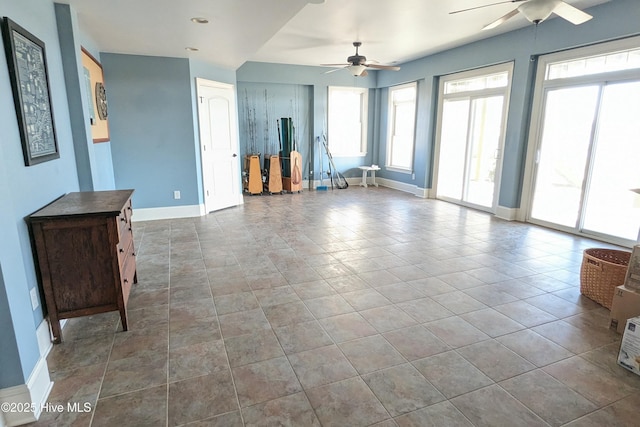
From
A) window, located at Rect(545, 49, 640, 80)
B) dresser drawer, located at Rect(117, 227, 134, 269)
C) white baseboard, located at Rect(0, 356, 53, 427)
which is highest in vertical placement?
window, located at Rect(545, 49, 640, 80)

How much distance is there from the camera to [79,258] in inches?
92.3

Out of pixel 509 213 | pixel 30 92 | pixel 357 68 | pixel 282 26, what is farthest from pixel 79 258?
pixel 509 213

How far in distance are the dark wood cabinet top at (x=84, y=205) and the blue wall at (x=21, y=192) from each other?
0.07 meters

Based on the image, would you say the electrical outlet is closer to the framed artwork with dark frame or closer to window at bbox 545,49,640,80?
the framed artwork with dark frame

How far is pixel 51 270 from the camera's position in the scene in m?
2.30

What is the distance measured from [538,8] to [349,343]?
316 cm

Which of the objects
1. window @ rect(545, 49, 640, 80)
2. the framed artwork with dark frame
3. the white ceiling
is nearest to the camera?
the framed artwork with dark frame

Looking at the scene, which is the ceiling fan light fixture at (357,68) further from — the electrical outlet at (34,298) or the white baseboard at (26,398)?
the white baseboard at (26,398)

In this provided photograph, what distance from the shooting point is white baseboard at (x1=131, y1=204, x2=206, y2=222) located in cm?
562

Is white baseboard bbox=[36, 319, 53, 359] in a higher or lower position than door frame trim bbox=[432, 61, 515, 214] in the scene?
lower

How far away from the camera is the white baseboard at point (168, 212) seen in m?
5.62

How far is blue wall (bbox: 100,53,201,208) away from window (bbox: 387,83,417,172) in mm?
4866

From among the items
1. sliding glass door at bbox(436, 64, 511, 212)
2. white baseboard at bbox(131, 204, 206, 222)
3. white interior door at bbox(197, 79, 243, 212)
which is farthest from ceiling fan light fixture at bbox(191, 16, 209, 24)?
sliding glass door at bbox(436, 64, 511, 212)

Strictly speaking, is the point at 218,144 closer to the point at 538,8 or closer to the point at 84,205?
the point at 84,205
